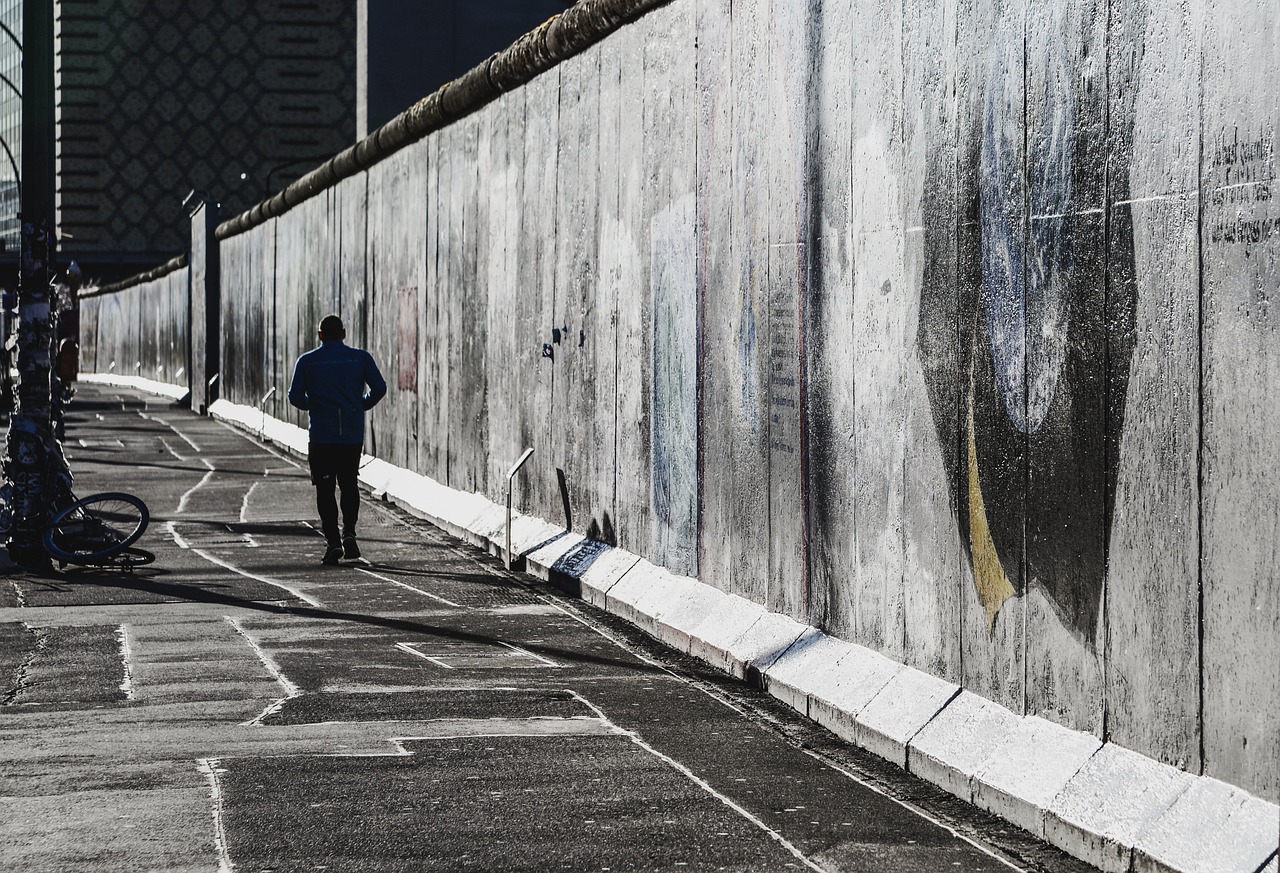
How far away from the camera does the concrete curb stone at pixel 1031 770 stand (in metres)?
6.33

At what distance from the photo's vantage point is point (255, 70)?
94625 mm

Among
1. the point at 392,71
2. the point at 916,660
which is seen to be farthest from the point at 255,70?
the point at 916,660

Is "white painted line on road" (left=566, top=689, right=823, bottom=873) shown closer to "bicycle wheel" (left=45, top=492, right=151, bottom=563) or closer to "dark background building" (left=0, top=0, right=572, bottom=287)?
"bicycle wheel" (left=45, top=492, right=151, bottom=563)

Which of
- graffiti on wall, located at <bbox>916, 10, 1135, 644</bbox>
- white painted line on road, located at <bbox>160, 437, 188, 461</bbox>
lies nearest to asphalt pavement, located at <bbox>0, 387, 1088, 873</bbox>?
graffiti on wall, located at <bbox>916, 10, 1135, 644</bbox>

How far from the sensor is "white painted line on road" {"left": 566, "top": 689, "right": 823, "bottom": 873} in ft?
19.8

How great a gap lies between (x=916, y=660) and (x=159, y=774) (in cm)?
303

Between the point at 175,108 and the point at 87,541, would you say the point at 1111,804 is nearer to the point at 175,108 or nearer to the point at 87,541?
the point at 87,541

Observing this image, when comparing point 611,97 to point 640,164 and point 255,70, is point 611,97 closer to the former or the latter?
point 640,164

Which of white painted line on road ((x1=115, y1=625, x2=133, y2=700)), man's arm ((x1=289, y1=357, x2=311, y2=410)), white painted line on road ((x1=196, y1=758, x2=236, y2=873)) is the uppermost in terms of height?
man's arm ((x1=289, y1=357, x2=311, y2=410))

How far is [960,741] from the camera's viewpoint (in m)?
7.09

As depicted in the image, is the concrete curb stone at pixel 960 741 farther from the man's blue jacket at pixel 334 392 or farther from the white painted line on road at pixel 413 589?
the man's blue jacket at pixel 334 392

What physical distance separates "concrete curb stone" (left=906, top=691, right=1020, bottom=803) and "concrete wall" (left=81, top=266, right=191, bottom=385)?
39.7 meters

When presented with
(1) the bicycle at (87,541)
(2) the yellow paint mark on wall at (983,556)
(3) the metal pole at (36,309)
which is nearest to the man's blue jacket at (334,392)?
(1) the bicycle at (87,541)

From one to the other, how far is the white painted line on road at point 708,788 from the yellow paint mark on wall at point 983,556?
Answer: 49.0 inches
